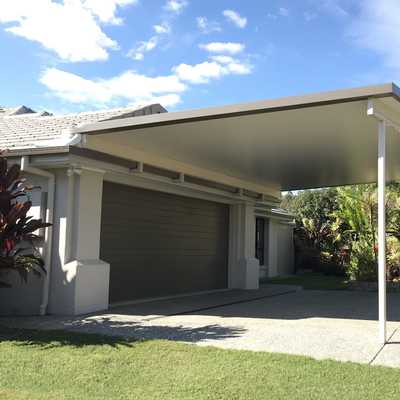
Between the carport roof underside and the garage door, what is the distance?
1288mm

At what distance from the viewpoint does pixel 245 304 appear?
1189 centimetres

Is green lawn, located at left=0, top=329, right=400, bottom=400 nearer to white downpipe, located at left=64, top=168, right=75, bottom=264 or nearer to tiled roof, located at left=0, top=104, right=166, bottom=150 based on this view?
white downpipe, located at left=64, top=168, right=75, bottom=264

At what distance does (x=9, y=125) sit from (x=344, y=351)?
919 cm

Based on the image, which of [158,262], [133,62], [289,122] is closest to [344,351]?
[289,122]

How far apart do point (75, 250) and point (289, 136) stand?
440 cm

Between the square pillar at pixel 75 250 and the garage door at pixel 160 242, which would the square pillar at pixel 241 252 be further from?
the square pillar at pixel 75 250

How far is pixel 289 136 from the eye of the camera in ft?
31.2

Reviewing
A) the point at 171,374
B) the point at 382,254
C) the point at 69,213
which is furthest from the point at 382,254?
the point at 69,213

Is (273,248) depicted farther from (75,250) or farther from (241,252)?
(75,250)

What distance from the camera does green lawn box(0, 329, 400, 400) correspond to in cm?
514

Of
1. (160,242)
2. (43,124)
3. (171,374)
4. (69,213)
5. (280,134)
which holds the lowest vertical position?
(171,374)

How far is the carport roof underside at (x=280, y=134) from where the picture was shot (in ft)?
24.2

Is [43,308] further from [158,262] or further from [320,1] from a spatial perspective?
[320,1]

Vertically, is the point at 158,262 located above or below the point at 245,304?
above
